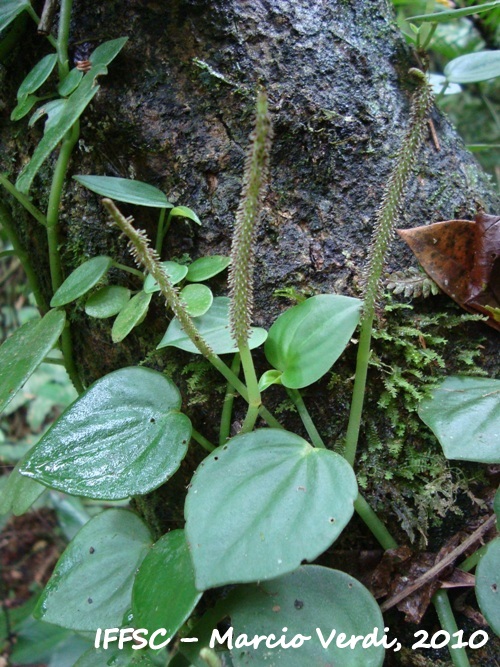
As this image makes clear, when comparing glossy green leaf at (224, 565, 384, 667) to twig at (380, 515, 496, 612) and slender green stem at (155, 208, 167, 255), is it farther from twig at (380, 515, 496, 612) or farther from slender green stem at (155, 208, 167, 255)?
slender green stem at (155, 208, 167, 255)

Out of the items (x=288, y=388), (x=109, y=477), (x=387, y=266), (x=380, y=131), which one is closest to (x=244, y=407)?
(x=288, y=388)

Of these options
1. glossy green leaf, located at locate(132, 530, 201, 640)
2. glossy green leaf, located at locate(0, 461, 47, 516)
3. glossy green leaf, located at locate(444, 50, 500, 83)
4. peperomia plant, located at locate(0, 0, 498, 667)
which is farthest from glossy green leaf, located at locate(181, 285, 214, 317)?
glossy green leaf, located at locate(444, 50, 500, 83)

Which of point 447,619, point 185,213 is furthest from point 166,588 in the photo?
point 185,213

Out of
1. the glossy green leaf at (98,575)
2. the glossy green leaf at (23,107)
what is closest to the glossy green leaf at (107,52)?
the glossy green leaf at (23,107)

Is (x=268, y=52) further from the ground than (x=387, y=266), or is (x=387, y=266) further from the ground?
(x=268, y=52)

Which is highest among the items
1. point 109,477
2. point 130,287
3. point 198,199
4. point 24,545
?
point 198,199

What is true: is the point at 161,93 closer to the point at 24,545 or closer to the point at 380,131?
the point at 380,131

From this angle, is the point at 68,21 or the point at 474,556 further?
the point at 68,21

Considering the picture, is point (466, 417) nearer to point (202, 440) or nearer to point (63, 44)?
point (202, 440)
